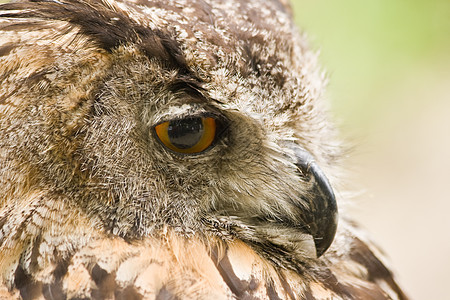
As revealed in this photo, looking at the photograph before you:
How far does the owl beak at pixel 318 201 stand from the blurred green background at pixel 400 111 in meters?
3.36

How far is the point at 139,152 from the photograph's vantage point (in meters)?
1.63

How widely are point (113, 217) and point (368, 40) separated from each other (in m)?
5.63

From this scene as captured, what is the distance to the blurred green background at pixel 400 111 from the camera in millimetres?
5223

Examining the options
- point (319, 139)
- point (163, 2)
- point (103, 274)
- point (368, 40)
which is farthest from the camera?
point (368, 40)

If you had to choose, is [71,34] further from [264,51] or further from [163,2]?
[264,51]

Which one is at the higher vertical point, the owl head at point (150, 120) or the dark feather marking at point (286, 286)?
the owl head at point (150, 120)

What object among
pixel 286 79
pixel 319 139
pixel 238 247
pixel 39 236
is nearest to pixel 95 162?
pixel 39 236

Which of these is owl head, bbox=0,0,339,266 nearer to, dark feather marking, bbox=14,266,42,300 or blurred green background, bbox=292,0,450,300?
dark feather marking, bbox=14,266,42,300

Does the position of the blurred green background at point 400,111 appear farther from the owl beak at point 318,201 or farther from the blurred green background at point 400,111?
the owl beak at point 318,201

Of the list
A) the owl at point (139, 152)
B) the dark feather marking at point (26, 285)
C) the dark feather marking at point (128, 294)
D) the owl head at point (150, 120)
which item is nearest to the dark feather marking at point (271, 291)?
the owl at point (139, 152)

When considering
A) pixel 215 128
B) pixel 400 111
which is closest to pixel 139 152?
pixel 215 128

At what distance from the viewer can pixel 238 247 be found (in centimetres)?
170

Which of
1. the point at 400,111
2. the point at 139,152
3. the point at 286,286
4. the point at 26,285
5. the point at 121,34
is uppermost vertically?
the point at 121,34

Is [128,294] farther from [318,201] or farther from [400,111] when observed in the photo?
[400,111]
